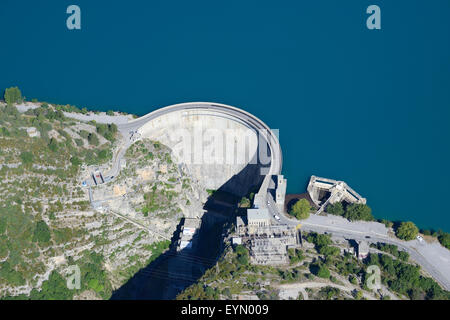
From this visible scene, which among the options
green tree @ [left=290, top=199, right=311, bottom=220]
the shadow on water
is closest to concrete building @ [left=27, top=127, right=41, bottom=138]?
the shadow on water

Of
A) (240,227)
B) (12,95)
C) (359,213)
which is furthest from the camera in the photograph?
(12,95)

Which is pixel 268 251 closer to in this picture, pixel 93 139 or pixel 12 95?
pixel 93 139

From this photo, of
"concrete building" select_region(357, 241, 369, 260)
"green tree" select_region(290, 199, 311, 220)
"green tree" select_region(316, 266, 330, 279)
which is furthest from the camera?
"green tree" select_region(290, 199, 311, 220)

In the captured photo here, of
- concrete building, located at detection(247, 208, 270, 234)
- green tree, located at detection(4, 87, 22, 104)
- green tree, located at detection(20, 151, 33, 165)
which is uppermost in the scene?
green tree, located at detection(4, 87, 22, 104)

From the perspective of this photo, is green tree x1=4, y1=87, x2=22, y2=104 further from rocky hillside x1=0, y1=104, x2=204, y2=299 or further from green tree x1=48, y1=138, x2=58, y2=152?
green tree x1=48, y1=138, x2=58, y2=152

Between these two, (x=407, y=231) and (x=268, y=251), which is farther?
(x=407, y=231)

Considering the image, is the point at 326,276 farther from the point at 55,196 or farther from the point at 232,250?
the point at 55,196

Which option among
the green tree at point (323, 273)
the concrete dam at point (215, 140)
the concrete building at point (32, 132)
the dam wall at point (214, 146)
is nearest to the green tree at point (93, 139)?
the concrete building at point (32, 132)

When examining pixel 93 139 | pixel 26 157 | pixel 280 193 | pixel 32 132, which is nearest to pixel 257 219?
pixel 280 193
